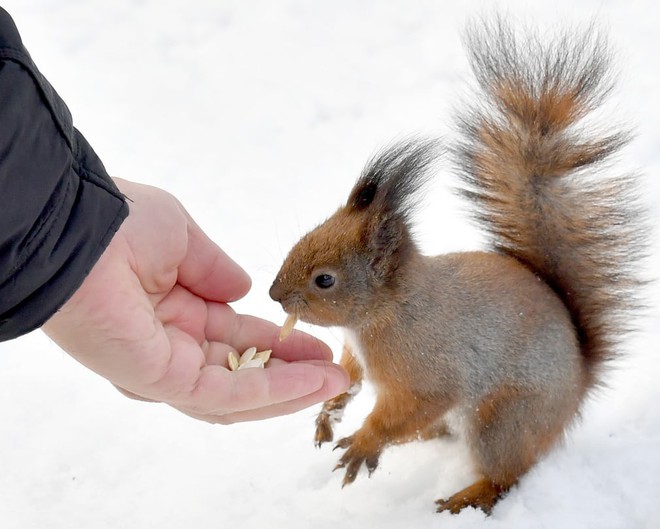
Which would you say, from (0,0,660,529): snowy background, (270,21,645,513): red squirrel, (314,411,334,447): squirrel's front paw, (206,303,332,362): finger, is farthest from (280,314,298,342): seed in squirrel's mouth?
(0,0,660,529): snowy background

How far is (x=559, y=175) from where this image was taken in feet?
6.98

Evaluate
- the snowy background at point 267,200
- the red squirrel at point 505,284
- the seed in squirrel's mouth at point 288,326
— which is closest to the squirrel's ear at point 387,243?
the red squirrel at point 505,284

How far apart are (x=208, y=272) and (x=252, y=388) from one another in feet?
1.39

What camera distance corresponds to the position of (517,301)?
2.16 meters

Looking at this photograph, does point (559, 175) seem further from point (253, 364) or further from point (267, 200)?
point (267, 200)

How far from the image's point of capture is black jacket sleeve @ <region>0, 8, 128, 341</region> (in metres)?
1.42

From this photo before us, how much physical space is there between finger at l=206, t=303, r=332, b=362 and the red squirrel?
115 millimetres

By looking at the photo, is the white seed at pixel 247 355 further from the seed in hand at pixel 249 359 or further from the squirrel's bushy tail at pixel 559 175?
the squirrel's bushy tail at pixel 559 175

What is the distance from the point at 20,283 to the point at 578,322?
1.50 meters

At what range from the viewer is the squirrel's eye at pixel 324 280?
2.01 meters

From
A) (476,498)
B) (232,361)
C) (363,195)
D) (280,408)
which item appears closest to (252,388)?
(280,408)

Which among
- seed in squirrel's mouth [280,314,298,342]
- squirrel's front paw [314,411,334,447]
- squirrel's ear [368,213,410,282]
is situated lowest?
squirrel's front paw [314,411,334,447]

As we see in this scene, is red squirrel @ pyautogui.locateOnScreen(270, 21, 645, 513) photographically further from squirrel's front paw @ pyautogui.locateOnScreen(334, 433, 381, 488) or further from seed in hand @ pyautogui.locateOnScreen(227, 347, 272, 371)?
→ seed in hand @ pyautogui.locateOnScreen(227, 347, 272, 371)

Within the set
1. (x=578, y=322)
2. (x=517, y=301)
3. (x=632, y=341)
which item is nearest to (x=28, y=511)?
(x=517, y=301)
